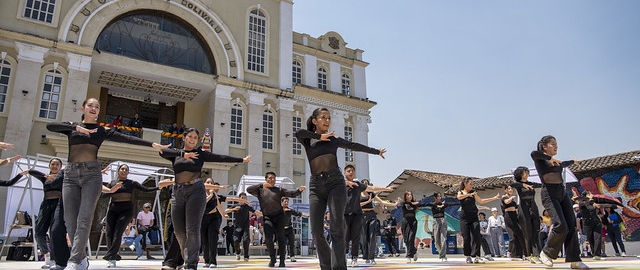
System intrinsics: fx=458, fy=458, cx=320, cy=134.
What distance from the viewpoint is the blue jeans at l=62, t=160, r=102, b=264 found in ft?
17.0

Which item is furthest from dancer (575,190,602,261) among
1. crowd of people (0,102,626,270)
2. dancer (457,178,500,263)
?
dancer (457,178,500,263)

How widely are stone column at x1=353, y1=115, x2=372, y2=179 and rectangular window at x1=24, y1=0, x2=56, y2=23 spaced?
16.8 meters

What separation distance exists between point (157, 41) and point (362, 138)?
1288cm

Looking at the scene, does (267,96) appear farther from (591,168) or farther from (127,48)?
(591,168)

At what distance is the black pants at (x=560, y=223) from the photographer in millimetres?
6375

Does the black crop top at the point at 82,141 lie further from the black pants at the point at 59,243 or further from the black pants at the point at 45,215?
the black pants at the point at 45,215

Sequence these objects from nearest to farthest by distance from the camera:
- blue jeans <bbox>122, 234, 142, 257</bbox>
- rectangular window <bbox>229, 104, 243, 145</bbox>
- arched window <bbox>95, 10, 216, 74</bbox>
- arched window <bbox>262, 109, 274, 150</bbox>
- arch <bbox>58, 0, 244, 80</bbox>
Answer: blue jeans <bbox>122, 234, 142, 257</bbox> → arch <bbox>58, 0, 244, 80</bbox> → arched window <bbox>95, 10, 216, 74</bbox> → rectangular window <bbox>229, 104, 243, 145</bbox> → arched window <bbox>262, 109, 274, 150</bbox>

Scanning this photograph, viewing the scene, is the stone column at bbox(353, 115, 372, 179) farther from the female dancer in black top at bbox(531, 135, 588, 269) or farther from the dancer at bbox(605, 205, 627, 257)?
the female dancer in black top at bbox(531, 135, 588, 269)

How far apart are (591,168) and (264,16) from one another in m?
18.4

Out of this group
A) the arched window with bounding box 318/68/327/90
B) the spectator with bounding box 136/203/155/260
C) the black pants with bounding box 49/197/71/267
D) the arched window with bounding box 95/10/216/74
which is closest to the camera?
the black pants with bounding box 49/197/71/267

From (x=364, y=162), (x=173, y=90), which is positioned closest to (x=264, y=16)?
(x=173, y=90)

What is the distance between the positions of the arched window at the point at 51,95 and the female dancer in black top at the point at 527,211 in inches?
710

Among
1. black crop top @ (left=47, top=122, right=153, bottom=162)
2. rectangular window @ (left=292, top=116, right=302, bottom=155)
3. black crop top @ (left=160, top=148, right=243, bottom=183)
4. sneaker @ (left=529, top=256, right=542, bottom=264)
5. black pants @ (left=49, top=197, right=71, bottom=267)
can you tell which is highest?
rectangular window @ (left=292, top=116, right=302, bottom=155)

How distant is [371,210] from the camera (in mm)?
11102
